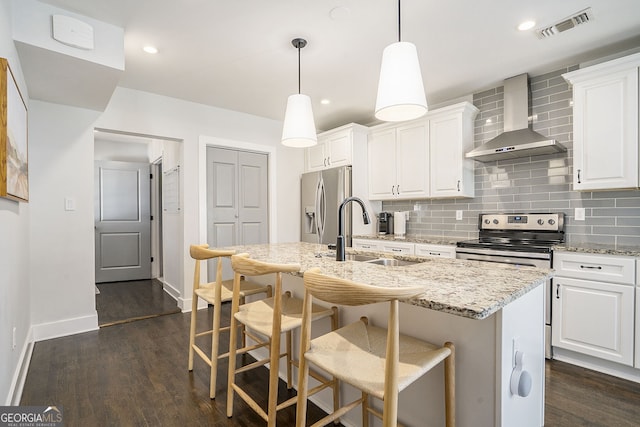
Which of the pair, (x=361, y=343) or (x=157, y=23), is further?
(x=157, y=23)

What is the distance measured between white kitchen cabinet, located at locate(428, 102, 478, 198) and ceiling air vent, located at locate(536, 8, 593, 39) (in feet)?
3.16

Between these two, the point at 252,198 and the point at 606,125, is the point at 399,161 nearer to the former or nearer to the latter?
the point at 606,125

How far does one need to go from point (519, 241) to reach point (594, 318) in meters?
0.86

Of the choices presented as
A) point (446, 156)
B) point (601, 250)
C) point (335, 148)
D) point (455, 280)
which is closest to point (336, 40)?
point (446, 156)

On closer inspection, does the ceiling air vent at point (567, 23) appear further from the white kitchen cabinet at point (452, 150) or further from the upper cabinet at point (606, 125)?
the white kitchen cabinet at point (452, 150)

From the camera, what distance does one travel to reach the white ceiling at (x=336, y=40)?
2.07 metres

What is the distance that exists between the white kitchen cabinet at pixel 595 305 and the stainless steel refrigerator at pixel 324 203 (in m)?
2.13

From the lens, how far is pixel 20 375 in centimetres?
207

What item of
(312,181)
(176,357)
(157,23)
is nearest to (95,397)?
(176,357)

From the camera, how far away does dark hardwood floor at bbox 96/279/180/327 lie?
11.4 ft

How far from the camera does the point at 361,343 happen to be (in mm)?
1278

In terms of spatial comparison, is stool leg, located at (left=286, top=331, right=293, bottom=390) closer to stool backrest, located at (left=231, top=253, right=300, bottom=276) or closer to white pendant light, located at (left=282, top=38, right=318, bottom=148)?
stool backrest, located at (left=231, top=253, right=300, bottom=276)

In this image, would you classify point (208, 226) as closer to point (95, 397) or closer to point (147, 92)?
point (147, 92)

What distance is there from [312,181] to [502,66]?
8.20ft
